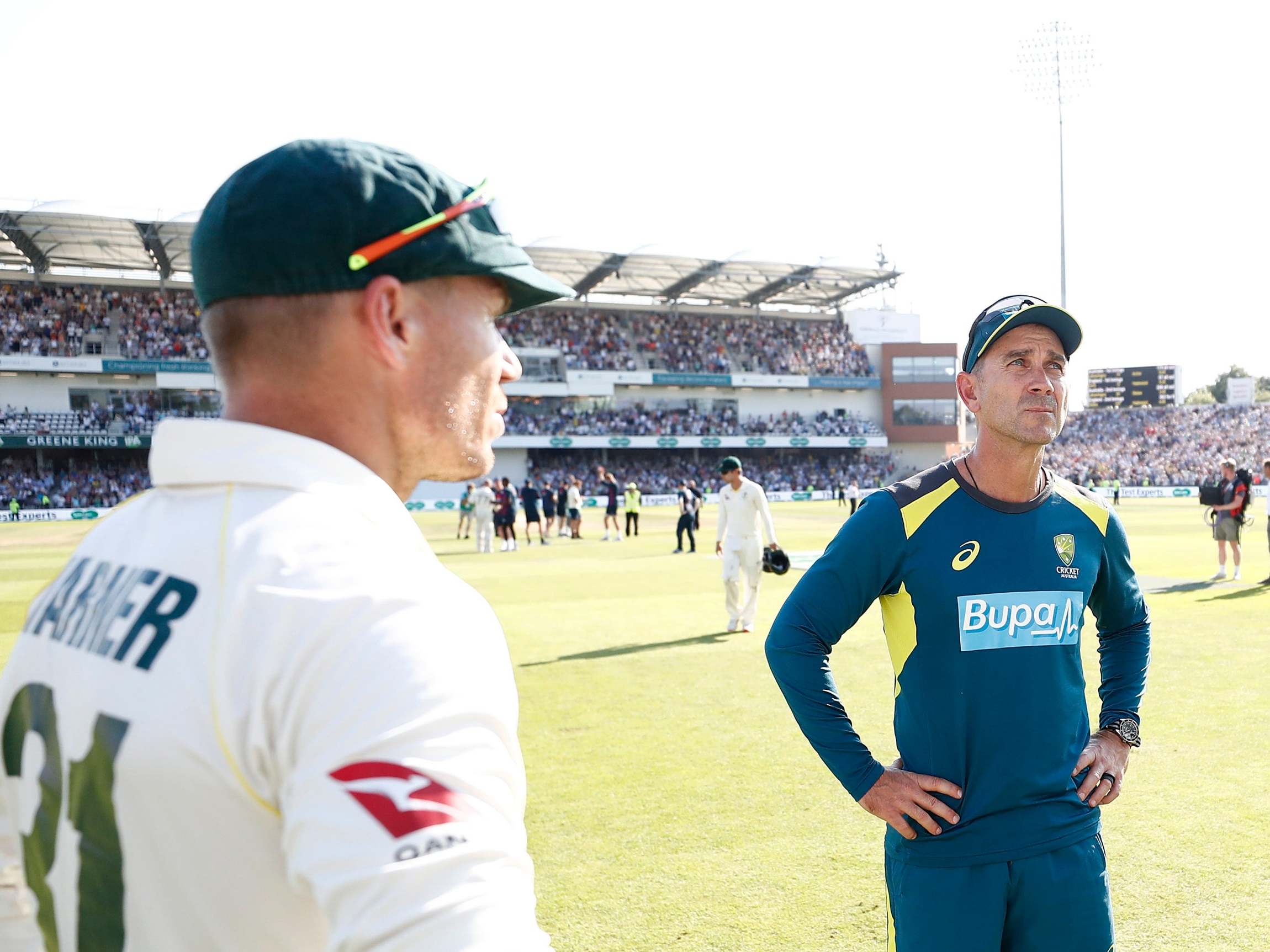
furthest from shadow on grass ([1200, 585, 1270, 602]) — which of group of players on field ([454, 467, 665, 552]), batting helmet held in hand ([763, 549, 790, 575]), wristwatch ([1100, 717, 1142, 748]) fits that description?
group of players on field ([454, 467, 665, 552])

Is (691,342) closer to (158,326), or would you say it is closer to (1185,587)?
(158,326)

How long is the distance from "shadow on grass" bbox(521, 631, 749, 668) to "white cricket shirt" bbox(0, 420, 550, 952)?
30.0ft

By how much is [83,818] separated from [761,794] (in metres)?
5.45

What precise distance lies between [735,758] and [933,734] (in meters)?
4.17

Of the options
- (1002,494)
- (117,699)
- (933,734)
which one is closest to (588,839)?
(933,734)

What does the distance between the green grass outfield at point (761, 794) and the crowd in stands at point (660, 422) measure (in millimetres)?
47498

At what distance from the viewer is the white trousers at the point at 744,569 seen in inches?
475

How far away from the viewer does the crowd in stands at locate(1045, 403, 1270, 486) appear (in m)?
63.2

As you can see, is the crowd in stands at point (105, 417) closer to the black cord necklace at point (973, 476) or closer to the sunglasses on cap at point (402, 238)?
the black cord necklace at point (973, 476)

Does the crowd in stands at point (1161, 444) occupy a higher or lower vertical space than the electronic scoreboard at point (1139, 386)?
lower

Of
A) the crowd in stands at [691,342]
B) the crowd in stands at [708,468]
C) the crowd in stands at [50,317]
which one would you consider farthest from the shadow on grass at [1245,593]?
the crowd in stands at [50,317]

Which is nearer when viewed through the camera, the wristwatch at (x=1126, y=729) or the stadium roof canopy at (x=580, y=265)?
the wristwatch at (x=1126, y=729)

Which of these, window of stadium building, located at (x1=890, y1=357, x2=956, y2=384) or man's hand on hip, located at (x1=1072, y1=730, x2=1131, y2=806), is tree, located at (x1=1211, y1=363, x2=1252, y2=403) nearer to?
window of stadium building, located at (x1=890, y1=357, x2=956, y2=384)

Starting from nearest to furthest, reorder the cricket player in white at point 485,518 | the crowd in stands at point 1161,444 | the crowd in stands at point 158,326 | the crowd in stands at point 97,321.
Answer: the cricket player in white at point 485,518
the crowd in stands at point 97,321
the crowd in stands at point 158,326
the crowd in stands at point 1161,444
